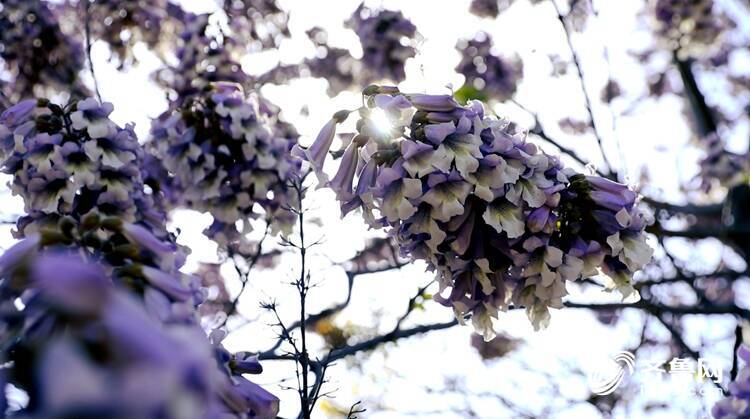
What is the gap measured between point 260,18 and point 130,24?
1325 mm

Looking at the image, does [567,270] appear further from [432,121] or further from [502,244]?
[432,121]

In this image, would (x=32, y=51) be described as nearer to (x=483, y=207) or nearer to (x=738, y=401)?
(x=483, y=207)

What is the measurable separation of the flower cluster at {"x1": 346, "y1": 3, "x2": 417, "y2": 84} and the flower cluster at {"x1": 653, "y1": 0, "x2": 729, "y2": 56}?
130 inches

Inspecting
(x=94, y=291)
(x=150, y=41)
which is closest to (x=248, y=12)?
(x=150, y=41)

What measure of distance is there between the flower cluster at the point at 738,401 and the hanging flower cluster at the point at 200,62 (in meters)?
3.06

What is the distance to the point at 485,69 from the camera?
23.1ft

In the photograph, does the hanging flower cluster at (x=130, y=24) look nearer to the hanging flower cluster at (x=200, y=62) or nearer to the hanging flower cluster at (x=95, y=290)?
the hanging flower cluster at (x=200, y=62)

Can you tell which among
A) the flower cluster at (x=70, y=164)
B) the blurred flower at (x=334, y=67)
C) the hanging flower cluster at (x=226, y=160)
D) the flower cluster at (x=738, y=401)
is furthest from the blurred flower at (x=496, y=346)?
the flower cluster at (x=738, y=401)

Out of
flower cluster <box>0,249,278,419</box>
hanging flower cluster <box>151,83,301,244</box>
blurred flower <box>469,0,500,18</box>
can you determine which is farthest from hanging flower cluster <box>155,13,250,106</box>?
blurred flower <box>469,0,500,18</box>

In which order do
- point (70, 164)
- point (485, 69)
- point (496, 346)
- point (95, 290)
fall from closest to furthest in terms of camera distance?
point (95, 290), point (70, 164), point (485, 69), point (496, 346)

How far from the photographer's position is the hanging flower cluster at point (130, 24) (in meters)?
5.64

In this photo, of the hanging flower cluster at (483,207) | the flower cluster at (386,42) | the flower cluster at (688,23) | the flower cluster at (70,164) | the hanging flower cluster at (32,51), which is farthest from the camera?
the flower cluster at (688,23)

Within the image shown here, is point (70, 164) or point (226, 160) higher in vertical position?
point (70, 164)

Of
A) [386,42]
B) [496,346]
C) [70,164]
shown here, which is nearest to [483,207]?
[70,164]
